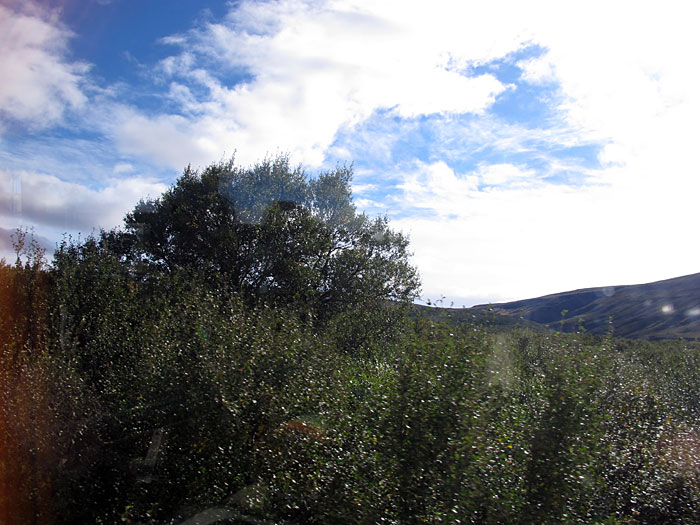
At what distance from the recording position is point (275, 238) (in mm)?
19422

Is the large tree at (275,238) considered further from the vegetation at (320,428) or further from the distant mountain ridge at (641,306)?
the distant mountain ridge at (641,306)

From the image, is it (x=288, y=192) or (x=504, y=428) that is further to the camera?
(x=288, y=192)

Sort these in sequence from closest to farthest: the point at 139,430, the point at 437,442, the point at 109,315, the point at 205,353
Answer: the point at 437,442
the point at 205,353
the point at 139,430
the point at 109,315

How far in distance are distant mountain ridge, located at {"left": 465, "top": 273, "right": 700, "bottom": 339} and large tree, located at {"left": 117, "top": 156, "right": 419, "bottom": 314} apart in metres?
35.8

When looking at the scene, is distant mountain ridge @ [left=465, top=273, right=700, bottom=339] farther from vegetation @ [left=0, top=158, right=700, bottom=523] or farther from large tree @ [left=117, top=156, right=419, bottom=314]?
vegetation @ [left=0, top=158, right=700, bottom=523]

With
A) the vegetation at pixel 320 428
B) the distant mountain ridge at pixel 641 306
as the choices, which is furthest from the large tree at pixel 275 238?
the distant mountain ridge at pixel 641 306

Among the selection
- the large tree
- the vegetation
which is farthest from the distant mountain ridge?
the vegetation

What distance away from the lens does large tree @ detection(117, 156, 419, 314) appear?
1903 centimetres

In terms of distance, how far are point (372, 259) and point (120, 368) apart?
42.9ft

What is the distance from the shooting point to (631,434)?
6.10 meters

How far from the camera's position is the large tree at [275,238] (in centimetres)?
1903

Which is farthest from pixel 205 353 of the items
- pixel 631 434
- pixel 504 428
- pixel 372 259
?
pixel 372 259

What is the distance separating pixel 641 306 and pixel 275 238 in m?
79.6

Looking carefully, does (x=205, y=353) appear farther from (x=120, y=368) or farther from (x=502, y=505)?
(x=502, y=505)
